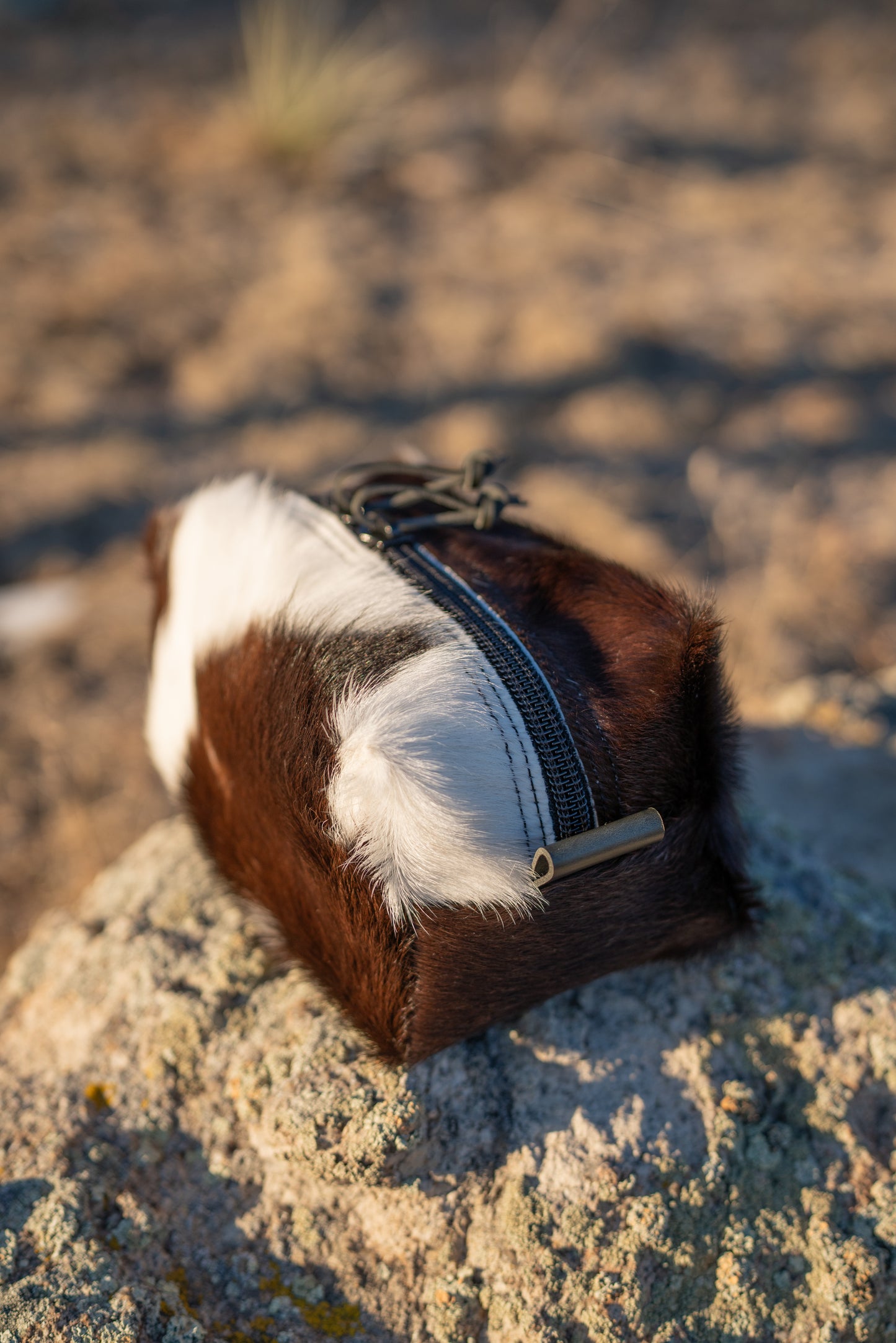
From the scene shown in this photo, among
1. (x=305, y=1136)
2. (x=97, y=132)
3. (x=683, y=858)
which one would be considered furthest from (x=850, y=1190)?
(x=97, y=132)

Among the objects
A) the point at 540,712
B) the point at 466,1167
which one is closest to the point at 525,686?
the point at 540,712

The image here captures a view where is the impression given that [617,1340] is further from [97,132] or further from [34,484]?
[97,132]

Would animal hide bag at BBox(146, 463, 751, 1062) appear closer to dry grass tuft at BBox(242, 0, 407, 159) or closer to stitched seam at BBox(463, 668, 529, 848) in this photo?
stitched seam at BBox(463, 668, 529, 848)

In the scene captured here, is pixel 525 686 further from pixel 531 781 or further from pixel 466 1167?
pixel 466 1167

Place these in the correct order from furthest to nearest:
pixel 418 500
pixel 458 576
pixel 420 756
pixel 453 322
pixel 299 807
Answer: pixel 453 322, pixel 418 500, pixel 458 576, pixel 299 807, pixel 420 756

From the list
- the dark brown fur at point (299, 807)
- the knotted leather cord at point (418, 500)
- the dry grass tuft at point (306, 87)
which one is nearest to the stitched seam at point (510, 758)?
the dark brown fur at point (299, 807)

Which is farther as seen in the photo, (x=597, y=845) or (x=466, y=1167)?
(x=466, y=1167)

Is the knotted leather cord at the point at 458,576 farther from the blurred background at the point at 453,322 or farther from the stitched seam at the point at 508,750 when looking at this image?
the blurred background at the point at 453,322

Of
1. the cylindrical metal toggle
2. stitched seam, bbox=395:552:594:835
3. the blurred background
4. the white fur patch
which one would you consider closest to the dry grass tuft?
the blurred background

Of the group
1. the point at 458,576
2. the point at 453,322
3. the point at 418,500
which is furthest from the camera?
the point at 453,322
